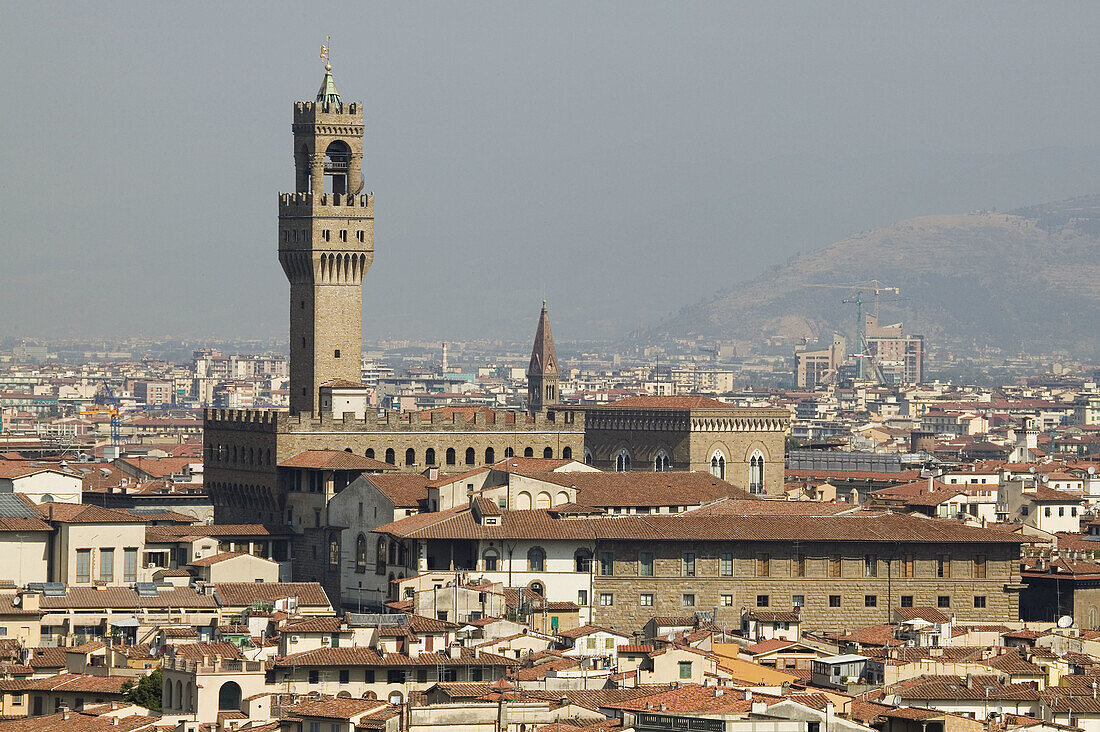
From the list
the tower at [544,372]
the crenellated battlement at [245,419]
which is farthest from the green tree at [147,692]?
the tower at [544,372]

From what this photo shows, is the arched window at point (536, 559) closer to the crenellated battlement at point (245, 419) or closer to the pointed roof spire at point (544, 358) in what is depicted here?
the crenellated battlement at point (245, 419)

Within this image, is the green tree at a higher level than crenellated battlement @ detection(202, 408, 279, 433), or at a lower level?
lower

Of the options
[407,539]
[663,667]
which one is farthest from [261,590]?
[663,667]

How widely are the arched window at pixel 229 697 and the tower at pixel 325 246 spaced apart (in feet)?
134

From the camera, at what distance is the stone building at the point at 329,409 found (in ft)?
286

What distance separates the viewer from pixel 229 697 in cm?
4912

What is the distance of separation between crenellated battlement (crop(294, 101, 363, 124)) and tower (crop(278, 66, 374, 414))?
30 millimetres

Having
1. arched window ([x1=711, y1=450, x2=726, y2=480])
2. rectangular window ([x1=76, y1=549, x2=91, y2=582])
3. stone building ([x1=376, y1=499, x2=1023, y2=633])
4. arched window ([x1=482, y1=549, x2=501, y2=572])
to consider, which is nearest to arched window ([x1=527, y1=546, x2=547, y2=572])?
stone building ([x1=376, y1=499, x2=1023, y2=633])

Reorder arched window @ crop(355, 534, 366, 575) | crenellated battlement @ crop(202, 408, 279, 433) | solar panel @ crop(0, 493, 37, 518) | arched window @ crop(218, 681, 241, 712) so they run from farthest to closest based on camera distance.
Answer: crenellated battlement @ crop(202, 408, 279, 433) < arched window @ crop(355, 534, 366, 575) < solar panel @ crop(0, 493, 37, 518) < arched window @ crop(218, 681, 241, 712)

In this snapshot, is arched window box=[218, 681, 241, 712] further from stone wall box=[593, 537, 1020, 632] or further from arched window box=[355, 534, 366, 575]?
arched window box=[355, 534, 366, 575]

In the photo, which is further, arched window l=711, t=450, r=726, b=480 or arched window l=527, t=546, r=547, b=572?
arched window l=711, t=450, r=726, b=480

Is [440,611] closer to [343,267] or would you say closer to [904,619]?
[904,619]

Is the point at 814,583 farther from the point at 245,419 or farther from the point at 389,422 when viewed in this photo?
the point at 245,419

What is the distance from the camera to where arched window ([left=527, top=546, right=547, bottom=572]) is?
6869 centimetres
